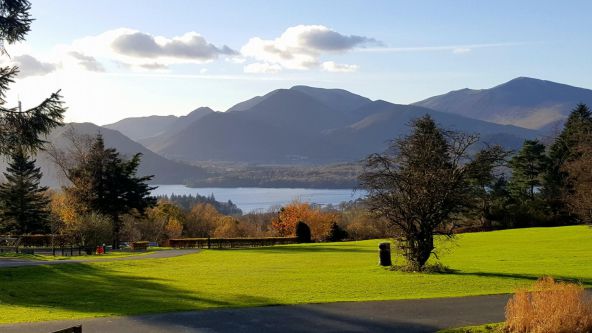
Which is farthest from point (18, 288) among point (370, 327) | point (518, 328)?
point (518, 328)

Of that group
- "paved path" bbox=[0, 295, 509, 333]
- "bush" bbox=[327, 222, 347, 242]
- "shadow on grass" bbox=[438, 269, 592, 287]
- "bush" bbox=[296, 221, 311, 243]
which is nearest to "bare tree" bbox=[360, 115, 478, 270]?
"shadow on grass" bbox=[438, 269, 592, 287]

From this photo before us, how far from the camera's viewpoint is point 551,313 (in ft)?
37.6

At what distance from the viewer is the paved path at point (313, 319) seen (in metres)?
13.5

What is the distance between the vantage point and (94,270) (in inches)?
1120

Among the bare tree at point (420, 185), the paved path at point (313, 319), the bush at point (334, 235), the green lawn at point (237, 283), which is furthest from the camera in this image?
the bush at point (334, 235)

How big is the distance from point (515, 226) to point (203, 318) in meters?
56.8

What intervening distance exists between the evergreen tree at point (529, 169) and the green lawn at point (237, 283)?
136ft

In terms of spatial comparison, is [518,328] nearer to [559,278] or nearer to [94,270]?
[559,278]

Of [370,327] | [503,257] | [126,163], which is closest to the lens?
[370,327]

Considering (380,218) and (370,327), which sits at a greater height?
(380,218)

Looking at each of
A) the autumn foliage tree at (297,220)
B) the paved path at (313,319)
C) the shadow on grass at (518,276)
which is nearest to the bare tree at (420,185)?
the shadow on grass at (518,276)

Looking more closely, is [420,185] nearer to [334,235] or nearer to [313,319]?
[313,319]

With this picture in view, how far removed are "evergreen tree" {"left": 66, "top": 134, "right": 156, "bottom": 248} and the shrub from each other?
5176 cm

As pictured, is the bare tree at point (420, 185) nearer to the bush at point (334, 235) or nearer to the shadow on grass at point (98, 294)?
the shadow on grass at point (98, 294)
